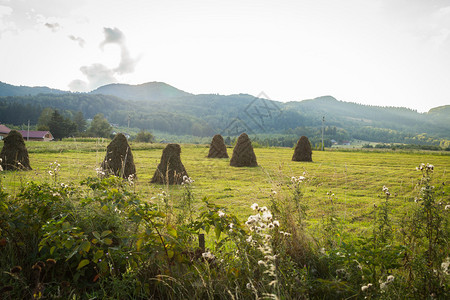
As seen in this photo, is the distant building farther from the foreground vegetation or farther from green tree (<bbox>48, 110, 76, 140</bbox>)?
the foreground vegetation

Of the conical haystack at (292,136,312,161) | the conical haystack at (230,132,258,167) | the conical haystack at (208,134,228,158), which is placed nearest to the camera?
the conical haystack at (230,132,258,167)

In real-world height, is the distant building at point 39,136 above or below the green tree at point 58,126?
below

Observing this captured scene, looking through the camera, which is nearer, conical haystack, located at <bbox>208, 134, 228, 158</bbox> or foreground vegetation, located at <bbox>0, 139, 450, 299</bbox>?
foreground vegetation, located at <bbox>0, 139, 450, 299</bbox>

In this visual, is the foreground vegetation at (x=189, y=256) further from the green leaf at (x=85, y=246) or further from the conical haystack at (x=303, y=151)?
the conical haystack at (x=303, y=151)

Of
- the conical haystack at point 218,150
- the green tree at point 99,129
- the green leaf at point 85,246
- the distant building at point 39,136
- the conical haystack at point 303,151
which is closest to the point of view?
the green leaf at point 85,246

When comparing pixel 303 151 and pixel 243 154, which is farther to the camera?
pixel 303 151

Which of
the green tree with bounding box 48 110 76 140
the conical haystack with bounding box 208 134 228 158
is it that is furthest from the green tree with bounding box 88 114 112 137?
the conical haystack with bounding box 208 134 228 158

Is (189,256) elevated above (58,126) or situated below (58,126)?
below

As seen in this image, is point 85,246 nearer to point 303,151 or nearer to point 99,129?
point 303,151

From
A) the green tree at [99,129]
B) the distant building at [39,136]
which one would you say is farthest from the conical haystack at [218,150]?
the green tree at [99,129]

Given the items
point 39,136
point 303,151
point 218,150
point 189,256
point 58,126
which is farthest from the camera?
point 39,136

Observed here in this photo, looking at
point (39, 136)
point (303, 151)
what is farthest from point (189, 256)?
point (39, 136)

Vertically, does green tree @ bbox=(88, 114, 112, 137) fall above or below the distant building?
above

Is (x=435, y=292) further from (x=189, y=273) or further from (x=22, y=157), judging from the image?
(x=22, y=157)
